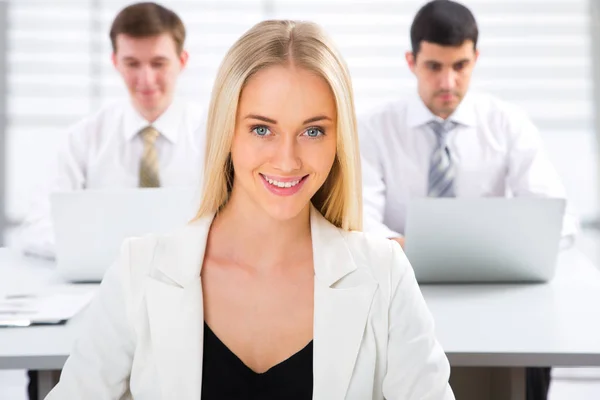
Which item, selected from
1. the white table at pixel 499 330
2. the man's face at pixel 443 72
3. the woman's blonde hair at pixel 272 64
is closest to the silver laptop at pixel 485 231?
the white table at pixel 499 330

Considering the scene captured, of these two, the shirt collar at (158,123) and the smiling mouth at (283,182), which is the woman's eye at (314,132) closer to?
the smiling mouth at (283,182)

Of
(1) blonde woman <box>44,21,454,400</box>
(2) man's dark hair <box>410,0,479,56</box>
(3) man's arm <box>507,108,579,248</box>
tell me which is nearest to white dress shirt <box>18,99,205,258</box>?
(2) man's dark hair <box>410,0,479,56</box>

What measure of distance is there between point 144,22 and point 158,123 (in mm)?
413

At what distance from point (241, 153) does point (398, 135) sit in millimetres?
2060

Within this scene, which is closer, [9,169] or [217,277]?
[217,277]

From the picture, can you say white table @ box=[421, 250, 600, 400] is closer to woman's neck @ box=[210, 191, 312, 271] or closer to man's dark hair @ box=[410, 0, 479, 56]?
woman's neck @ box=[210, 191, 312, 271]

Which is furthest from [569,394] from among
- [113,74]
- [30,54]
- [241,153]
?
[30,54]

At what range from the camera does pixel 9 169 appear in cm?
489

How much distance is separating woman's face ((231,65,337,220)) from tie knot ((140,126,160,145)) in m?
2.00

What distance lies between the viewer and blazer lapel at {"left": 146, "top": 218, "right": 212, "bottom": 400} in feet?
4.84

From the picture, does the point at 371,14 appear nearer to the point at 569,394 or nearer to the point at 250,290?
the point at 569,394

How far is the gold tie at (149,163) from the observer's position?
341cm

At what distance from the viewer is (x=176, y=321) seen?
1.50 m

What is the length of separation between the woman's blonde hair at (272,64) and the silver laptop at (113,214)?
731 millimetres
